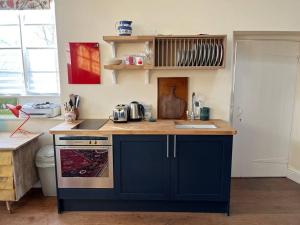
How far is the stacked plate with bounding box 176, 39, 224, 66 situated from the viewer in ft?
8.52

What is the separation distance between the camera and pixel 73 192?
8.09ft

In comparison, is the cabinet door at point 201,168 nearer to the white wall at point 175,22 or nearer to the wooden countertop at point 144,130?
the wooden countertop at point 144,130

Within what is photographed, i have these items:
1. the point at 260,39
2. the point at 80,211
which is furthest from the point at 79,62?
the point at 260,39

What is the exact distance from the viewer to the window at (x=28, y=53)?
10.2 feet

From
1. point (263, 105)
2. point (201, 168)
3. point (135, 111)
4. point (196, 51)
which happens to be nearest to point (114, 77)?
point (135, 111)

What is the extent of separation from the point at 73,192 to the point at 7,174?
711mm

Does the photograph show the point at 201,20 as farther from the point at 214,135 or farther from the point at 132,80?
the point at 214,135

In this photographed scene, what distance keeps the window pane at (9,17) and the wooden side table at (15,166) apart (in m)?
1.55

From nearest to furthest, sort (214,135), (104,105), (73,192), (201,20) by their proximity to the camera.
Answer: (214,135)
(73,192)
(201,20)
(104,105)

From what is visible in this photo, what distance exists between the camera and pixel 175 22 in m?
2.76

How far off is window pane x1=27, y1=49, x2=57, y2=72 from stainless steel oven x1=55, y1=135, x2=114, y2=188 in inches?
51.3

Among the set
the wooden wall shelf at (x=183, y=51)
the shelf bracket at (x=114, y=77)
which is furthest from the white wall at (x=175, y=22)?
the wooden wall shelf at (x=183, y=51)

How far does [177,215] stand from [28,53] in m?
2.82

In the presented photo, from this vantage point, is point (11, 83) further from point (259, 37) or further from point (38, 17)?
point (259, 37)
